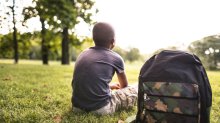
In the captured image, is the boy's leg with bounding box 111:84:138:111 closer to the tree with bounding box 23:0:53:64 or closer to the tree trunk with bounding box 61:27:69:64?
the tree with bounding box 23:0:53:64

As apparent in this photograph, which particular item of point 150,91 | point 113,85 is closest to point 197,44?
point 113,85

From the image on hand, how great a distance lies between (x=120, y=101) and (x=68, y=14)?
16692mm

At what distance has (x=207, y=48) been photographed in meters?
16.9

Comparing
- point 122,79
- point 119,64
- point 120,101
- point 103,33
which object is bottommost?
point 120,101

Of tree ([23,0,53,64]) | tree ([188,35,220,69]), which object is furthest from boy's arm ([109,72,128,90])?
tree ([23,0,53,64])

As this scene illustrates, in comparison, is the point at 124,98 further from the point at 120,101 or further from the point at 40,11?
the point at 40,11

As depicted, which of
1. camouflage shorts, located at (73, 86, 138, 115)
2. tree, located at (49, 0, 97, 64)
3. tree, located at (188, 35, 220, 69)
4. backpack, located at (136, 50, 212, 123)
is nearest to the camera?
backpack, located at (136, 50, 212, 123)

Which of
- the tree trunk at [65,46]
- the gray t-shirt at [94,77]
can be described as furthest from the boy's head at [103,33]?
the tree trunk at [65,46]

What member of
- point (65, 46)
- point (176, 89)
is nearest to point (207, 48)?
point (65, 46)

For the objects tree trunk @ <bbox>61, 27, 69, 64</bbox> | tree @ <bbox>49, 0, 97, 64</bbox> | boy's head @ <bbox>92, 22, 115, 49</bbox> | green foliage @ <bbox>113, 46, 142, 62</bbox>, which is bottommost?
green foliage @ <bbox>113, 46, 142, 62</bbox>

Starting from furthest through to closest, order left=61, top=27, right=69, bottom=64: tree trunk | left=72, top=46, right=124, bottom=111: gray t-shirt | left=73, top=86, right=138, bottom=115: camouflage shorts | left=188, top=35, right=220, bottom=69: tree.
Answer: left=61, top=27, right=69, bottom=64: tree trunk → left=188, top=35, right=220, bottom=69: tree → left=73, top=86, right=138, bottom=115: camouflage shorts → left=72, top=46, right=124, bottom=111: gray t-shirt

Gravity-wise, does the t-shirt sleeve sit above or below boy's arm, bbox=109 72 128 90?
above

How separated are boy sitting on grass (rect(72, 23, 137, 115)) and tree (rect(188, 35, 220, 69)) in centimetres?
1078

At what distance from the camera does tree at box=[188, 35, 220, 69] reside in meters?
15.8
